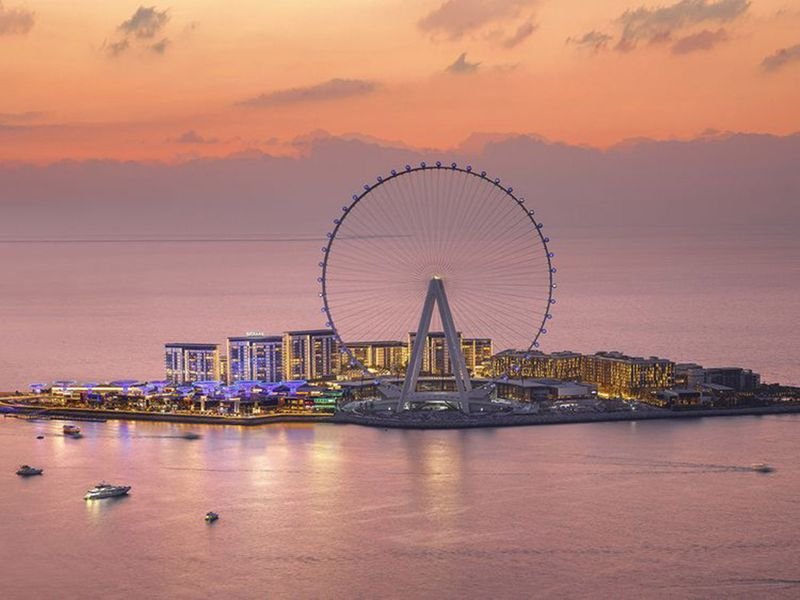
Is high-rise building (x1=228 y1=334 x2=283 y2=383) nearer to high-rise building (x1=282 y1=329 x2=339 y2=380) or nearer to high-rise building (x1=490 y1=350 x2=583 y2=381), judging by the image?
high-rise building (x1=282 y1=329 x2=339 y2=380)

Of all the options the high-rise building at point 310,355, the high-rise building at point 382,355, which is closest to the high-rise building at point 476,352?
the high-rise building at point 382,355

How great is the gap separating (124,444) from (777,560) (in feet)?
28.1

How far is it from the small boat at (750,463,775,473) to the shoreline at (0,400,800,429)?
11.3ft

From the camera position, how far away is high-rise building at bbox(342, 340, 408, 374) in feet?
77.0

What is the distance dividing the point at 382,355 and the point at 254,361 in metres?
2.01

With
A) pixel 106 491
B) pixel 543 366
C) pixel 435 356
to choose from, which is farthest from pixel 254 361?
pixel 106 491

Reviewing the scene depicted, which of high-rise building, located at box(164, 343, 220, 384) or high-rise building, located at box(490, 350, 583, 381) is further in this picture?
high-rise building, located at box(164, 343, 220, 384)

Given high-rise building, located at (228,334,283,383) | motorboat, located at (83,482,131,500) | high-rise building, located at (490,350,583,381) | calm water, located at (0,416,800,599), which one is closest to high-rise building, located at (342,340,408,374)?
high-rise building, located at (228,334,283,383)

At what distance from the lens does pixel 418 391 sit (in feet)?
70.5

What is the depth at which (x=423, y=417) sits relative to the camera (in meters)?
19.4

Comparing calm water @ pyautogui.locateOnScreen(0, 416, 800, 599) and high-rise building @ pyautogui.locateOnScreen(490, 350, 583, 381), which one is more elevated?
high-rise building @ pyautogui.locateOnScreen(490, 350, 583, 381)

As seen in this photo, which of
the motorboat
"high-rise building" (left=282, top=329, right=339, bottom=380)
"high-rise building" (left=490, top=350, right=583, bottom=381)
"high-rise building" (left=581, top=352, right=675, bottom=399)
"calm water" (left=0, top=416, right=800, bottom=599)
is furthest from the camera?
"high-rise building" (left=282, top=329, right=339, bottom=380)

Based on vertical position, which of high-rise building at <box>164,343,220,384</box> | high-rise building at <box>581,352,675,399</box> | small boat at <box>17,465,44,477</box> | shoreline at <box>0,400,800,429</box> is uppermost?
high-rise building at <box>164,343,220,384</box>

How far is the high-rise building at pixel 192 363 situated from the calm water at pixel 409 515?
13.7 ft
